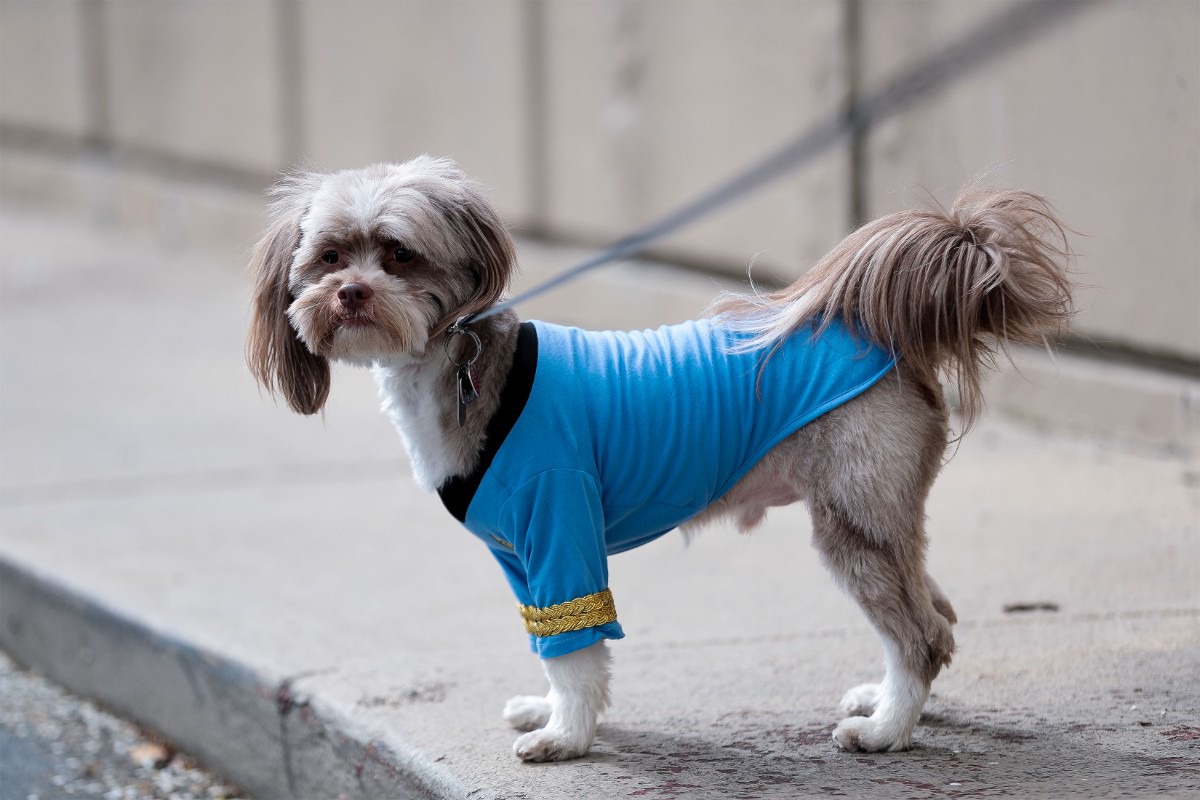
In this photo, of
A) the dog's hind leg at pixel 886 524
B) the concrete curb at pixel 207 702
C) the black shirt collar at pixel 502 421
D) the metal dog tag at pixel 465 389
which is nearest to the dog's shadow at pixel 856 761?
the dog's hind leg at pixel 886 524

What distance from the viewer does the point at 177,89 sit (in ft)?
39.9

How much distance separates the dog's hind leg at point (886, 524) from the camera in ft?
10.1

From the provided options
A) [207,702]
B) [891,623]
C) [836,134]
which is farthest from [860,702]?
[207,702]

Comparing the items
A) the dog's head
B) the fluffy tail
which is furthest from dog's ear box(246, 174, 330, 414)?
the fluffy tail

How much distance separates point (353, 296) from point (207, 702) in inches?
63.1

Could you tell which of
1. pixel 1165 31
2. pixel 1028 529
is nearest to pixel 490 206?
pixel 1028 529

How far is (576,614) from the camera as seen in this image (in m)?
3.06

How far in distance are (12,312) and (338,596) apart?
236 inches

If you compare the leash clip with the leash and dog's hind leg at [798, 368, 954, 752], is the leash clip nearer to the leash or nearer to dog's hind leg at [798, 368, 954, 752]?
the leash

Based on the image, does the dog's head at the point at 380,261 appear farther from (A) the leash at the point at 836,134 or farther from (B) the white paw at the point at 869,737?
(B) the white paw at the point at 869,737

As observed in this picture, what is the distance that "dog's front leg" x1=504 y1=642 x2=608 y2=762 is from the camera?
10.3 feet

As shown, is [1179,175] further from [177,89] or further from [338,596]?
[177,89]

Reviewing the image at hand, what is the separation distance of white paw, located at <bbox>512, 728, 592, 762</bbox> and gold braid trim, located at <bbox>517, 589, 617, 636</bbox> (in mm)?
233

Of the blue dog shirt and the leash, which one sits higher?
the leash
